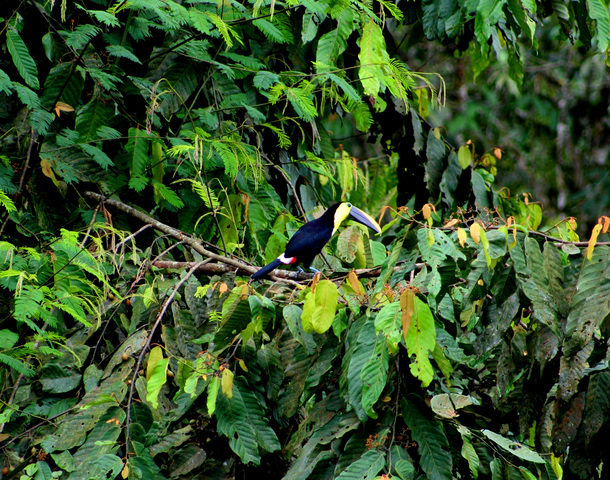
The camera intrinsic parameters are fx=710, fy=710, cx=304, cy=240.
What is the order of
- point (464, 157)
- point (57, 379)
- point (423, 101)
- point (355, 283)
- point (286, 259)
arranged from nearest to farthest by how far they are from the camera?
point (355, 283)
point (57, 379)
point (286, 259)
point (464, 157)
point (423, 101)

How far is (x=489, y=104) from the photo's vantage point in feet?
30.5

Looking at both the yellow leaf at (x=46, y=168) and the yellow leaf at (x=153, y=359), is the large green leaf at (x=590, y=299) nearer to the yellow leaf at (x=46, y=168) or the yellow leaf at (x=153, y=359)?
the yellow leaf at (x=153, y=359)

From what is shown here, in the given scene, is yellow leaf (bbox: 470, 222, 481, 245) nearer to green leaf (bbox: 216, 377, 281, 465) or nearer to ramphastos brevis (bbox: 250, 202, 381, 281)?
green leaf (bbox: 216, 377, 281, 465)

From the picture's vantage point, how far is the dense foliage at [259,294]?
89.1 inches

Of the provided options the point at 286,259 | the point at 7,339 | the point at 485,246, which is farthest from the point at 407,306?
the point at 286,259

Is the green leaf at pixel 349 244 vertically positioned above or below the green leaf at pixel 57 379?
above

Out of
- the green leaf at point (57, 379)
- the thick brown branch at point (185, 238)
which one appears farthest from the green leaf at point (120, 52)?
the green leaf at point (57, 379)

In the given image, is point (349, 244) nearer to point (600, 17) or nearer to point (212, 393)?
point (212, 393)

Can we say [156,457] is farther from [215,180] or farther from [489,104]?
[489,104]

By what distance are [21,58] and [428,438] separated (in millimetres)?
2382

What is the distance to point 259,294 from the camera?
2520 mm

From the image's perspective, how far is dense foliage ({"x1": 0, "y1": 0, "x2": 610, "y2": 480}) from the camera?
89.1 inches

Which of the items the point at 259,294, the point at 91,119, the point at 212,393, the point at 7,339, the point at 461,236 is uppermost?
the point at 461,236

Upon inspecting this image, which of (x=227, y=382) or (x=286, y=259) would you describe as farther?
(x=286, y=259)
